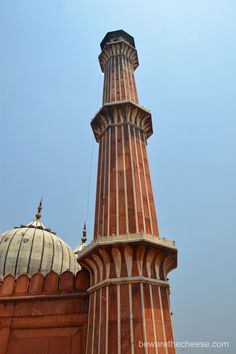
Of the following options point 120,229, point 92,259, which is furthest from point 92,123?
point 92,259

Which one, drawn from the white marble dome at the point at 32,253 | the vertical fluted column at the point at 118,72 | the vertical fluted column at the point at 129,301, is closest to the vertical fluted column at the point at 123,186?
the vertical fluted column at the point at 129,301

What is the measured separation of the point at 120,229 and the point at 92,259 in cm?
162

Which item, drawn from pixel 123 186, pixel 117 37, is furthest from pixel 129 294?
pixel 117 37

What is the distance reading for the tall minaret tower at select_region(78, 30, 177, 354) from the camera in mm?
9617

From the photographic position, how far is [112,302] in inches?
398

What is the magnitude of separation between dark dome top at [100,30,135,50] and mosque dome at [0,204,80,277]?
48.4 feet

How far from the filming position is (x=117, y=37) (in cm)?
2227

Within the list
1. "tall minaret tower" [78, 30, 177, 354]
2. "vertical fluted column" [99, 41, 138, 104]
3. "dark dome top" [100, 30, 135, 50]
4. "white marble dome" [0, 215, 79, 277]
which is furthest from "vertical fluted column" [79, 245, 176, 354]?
"dark dome top" [100, 30, 135, 50]

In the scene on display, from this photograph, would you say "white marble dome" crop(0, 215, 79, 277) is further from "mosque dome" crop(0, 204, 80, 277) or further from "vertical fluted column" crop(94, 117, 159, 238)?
"vertical fluted column" crop(94, 117, 159, 238)

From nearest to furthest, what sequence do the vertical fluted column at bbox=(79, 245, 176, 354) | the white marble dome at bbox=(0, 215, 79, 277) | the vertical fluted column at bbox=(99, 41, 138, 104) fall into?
the vertical fluted column at bbox=(79, 245, 176, 354), the white marble dome at bbox=(0, 215, 79, 277), the vertical fluted column at bbox=(99, 41, 138, 104)

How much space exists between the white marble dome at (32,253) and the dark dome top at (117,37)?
14.7m

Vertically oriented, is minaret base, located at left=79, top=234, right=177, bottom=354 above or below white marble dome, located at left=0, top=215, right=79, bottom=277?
below

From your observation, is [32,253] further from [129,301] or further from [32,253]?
[129,301]

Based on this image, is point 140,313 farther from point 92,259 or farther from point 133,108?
point 133,108
